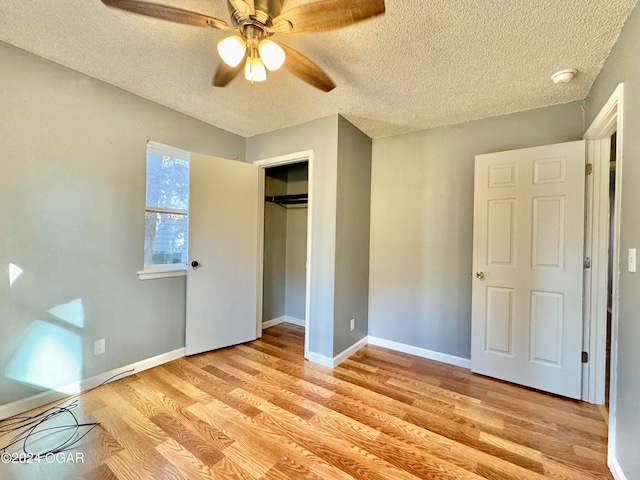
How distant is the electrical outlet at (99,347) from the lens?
2131 millimetres

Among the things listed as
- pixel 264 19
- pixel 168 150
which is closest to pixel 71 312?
pixel 168 150

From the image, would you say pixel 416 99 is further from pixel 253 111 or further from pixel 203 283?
pixel 203 283

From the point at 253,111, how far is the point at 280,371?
2440 millimetres

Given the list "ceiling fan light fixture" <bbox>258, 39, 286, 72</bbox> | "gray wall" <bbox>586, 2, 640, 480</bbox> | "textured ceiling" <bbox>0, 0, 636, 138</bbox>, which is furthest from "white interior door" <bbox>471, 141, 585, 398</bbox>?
"ceiling fan light fixture" <bbox>258, 39, 286, 72</bbox>

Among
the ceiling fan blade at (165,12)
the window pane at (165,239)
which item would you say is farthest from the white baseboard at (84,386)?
the ceiling fan blade at (165,12)

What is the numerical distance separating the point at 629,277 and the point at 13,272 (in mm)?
3549

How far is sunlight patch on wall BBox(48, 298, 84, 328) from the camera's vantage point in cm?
194

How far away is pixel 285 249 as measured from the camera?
4023 mm

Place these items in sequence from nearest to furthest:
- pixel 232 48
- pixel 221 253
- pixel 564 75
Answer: pixel 232 48 → pixel 564 75 → pixel 221 253

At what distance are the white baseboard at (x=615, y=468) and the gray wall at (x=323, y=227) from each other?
1843 mm

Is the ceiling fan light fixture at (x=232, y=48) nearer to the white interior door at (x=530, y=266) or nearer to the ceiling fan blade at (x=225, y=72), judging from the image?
the ceiling fan blade at (x=225, y=72)

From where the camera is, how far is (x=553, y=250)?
2.15m

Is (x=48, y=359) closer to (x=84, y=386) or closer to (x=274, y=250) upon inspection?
(x=84, y=386)

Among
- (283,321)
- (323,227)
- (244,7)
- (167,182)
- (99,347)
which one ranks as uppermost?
(244,7)
